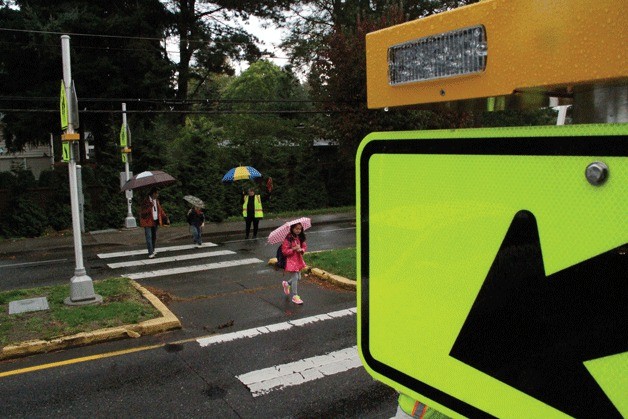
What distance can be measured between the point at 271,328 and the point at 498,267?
6.63 m

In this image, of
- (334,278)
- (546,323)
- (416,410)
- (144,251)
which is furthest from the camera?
(144,251)

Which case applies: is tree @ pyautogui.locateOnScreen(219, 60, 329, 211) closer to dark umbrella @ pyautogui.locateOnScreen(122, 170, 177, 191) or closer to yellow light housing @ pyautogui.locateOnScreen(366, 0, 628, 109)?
dark umbrella @ pyautogui.locateOnScreen(122, 170, 177, 191)

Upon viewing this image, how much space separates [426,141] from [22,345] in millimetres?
6843

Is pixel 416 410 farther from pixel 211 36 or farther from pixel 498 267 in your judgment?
pixel 211 36

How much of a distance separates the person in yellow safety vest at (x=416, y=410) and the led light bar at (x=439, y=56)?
2.80ft

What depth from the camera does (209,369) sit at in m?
6.05

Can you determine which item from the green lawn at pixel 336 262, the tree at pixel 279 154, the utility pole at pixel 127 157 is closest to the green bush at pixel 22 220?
the utility pole at pixel 127 157

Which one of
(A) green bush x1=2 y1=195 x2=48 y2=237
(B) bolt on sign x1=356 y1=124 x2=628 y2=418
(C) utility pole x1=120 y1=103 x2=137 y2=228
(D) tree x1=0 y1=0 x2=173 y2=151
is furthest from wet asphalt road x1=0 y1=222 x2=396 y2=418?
(D) tree x1=0 y1=0 x2=173 y2=151

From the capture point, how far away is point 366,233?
1.44 meters

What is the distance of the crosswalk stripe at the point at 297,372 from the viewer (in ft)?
18.3

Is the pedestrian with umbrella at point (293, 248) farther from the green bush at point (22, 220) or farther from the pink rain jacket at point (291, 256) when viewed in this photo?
the green bush at point (22, 220)

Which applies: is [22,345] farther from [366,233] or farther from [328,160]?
[328,160]

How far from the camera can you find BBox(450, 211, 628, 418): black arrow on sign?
2.92 feet

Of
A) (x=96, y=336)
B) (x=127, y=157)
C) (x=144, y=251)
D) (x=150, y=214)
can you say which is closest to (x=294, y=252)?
(x=96, y=336)
